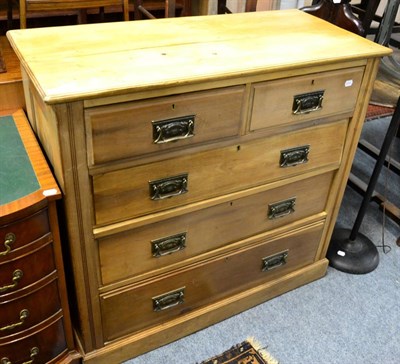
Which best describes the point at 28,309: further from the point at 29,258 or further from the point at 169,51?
the point at 169,51

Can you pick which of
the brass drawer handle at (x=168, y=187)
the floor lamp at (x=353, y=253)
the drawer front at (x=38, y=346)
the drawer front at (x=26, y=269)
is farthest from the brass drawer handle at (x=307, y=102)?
Answer: the drawer front at (x=38, y=346)

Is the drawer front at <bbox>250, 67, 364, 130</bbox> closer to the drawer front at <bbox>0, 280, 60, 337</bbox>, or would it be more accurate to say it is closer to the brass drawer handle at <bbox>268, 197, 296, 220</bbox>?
the brass drawer handle at <bbox>268, 197, 296, 220</bbox>

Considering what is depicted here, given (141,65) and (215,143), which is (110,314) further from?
(141,65)

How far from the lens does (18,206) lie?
105 centimetres

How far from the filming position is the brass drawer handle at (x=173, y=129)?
112 centimetres

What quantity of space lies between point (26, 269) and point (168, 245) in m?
0.40

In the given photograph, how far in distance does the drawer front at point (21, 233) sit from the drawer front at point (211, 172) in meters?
0.14

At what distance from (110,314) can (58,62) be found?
0.74m

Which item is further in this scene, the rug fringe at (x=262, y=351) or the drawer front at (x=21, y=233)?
the rug fringe at (x=262, y=351)

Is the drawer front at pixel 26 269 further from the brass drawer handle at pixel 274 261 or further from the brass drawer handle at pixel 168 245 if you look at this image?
the brass drawer handle at pixel 274 261

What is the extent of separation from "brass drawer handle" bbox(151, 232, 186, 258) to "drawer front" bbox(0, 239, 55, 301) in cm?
29

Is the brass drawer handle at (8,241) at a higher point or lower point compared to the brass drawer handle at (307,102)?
lower

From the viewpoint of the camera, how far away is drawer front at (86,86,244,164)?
1051 mm

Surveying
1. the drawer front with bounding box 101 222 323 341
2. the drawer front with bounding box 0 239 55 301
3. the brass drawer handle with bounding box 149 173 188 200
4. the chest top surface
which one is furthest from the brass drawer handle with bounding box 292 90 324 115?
the drawer front with bounding box 0 239 55 301
